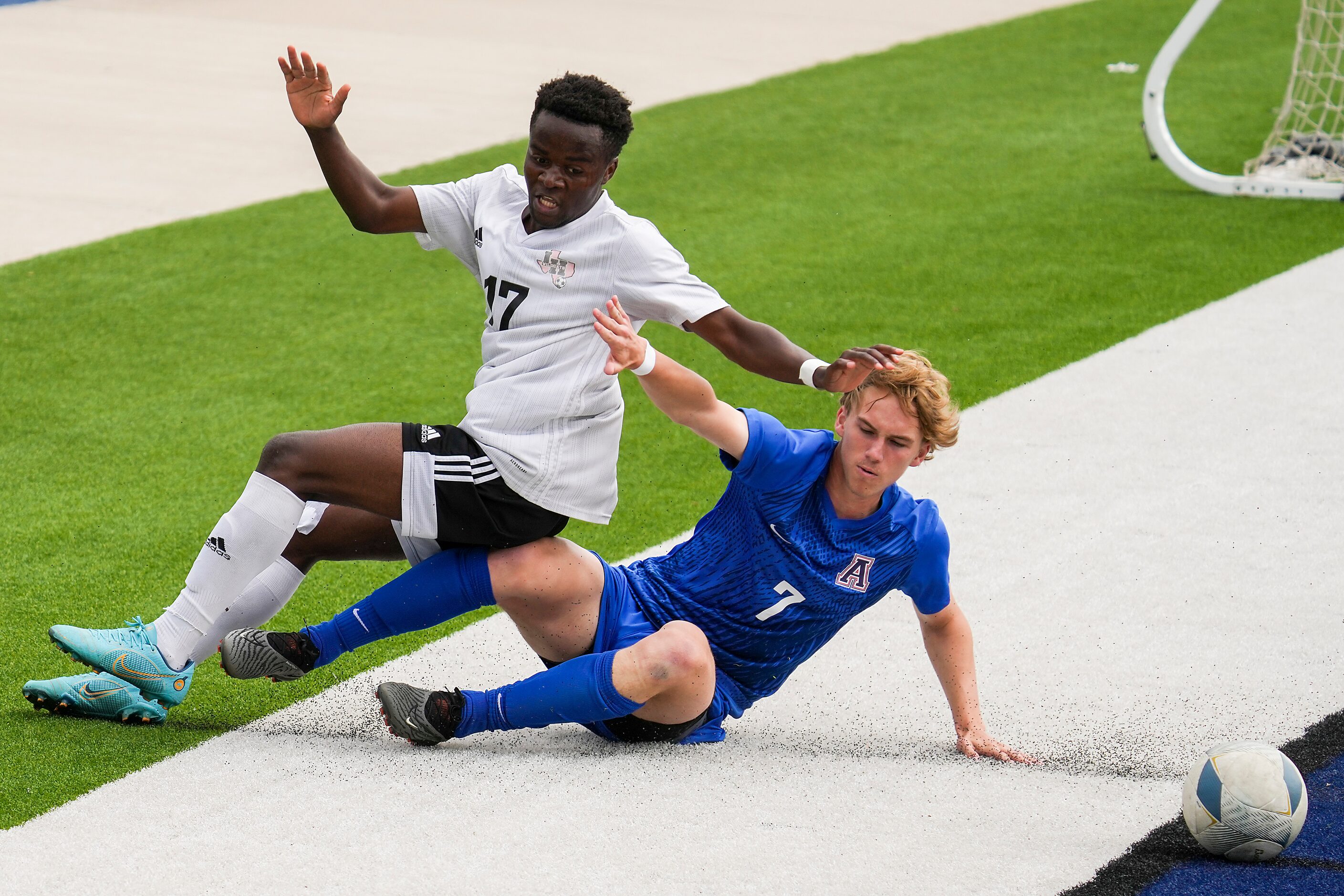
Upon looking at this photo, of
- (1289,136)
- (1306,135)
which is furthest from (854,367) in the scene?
(1289,136)

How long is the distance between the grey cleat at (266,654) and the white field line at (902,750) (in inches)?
5.4

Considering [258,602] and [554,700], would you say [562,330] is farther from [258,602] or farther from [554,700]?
[258,602]

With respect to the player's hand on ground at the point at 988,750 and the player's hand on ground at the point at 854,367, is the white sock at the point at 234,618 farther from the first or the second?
the player's hand on ground at the point at 988,750

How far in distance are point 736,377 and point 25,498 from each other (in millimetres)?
2806

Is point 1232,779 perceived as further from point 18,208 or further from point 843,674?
point 18,208

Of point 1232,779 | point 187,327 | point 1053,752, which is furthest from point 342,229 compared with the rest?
point 1232,779

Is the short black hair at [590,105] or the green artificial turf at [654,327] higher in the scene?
the short black hair at [590,105]

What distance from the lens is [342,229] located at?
906 centimetres

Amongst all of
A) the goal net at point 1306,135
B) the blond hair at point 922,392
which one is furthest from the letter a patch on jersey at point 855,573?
the goal net at point 1306,135

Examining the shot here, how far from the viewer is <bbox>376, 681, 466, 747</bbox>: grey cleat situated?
3.62 meters

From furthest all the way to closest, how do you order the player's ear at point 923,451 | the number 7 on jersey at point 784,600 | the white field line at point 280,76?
the white field line at point 280,76 < the number 7 on jersey at point 784,600 < the player's ear at point 923,451

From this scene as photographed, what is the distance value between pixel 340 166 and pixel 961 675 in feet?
5.96

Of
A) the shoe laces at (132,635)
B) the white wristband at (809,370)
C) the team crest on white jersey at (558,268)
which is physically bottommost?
the shoe laces at (132,635)

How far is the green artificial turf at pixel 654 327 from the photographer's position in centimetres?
480
